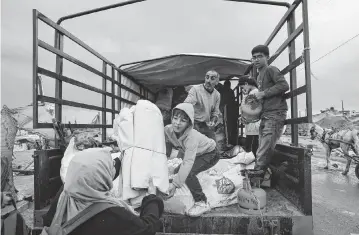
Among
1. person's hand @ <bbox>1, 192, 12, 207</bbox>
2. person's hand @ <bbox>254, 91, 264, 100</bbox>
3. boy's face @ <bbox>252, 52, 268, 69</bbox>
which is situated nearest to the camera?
person's hand @ <bbox>1, 192, 12, 207</bbox>

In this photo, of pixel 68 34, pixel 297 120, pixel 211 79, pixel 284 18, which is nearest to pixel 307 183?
pixel 297 120

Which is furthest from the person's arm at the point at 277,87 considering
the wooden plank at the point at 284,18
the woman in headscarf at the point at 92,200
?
the woman in headscarf at the point at 92,200

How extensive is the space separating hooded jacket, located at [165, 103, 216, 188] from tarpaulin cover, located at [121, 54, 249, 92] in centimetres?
272

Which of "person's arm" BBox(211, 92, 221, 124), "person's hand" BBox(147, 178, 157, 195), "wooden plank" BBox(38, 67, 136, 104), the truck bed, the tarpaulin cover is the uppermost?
the tarpaulin cover

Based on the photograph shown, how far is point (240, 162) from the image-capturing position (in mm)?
2943

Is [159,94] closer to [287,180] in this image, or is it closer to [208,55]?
[208,55]

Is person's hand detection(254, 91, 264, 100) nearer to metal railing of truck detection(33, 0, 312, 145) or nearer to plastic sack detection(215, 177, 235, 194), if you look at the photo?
metal railing of truck detection(33, 0, 312, 145)

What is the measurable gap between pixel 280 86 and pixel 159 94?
15.6 ft

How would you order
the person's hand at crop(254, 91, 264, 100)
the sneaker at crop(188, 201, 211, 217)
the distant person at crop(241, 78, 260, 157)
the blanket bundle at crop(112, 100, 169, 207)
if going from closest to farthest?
the blanket bundle at crop(112, 100, 169, 207) → the sneaker at crop(188, 201, 211, 217) → the person's hand at crop(254, 91, 264, 100) → the distant person at crop(241, 78, 260, 157)

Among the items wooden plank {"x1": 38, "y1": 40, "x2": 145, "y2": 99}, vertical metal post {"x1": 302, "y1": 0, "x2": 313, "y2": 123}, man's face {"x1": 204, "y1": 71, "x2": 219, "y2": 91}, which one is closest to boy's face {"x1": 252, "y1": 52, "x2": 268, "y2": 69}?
vertical metal post {"x1": 302, "y1": 0, "x2": 313, "y2": 123}

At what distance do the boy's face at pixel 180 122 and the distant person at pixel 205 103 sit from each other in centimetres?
117

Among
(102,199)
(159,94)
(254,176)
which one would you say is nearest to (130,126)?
(102,199)

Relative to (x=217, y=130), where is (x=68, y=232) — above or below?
below

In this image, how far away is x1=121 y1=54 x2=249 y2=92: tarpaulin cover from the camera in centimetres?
526
